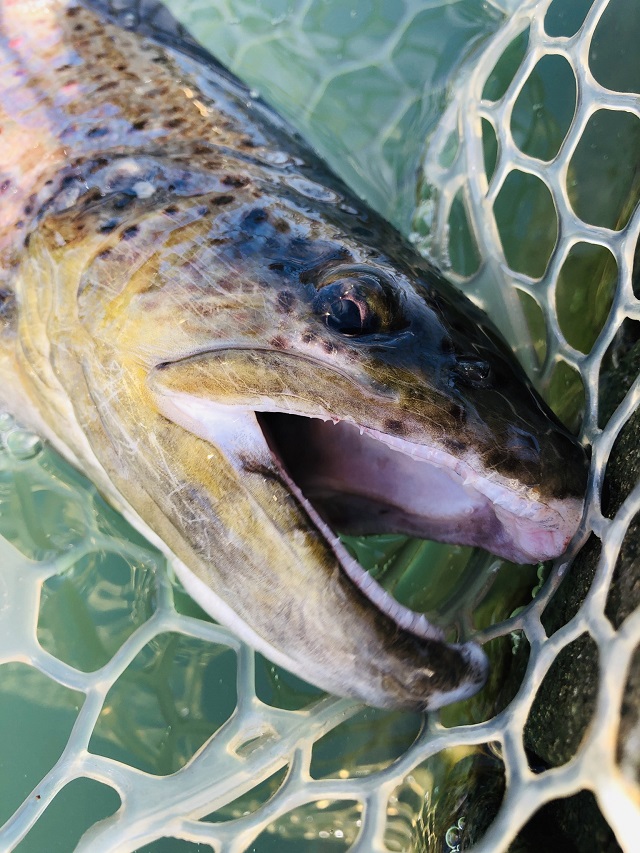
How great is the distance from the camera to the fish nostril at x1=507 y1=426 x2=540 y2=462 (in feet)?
5.20

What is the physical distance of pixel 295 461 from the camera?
2.15 metres

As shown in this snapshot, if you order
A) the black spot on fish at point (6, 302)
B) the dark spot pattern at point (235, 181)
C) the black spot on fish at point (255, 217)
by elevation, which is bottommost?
the black spot on fish at point (6, 302)

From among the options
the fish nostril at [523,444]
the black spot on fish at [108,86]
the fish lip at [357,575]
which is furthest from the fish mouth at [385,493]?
the black spot on fish at [108,86]

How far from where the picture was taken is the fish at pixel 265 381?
1.64 m

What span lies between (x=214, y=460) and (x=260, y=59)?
2.80 m

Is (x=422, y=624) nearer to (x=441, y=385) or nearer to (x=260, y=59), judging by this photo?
(x=441, y=385)

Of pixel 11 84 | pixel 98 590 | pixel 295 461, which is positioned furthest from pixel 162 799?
pixel 11 84

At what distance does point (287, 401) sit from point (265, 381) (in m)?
0.07

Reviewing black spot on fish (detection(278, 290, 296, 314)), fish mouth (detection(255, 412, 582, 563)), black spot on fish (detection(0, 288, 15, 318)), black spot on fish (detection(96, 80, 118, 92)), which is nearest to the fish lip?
fish mouth (detection(255, 412, 582, 563))

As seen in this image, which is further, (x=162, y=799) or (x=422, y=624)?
(x=162, y=799)

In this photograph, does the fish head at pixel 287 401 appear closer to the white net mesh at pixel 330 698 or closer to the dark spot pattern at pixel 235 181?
the dark spot pattern at pixel 235 181

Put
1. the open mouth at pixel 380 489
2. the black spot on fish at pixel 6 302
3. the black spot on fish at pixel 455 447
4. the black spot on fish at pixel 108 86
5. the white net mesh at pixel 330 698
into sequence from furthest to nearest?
the black spot on fish at pixel 108 86 → the black spot on fish at pixel 6 302 → the white net mesh at pixel 330 698 → the open mouth at pixel 380 489 → the black spot on fish at pixel 455 447

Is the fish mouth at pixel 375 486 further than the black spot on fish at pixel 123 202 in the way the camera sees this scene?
→ No

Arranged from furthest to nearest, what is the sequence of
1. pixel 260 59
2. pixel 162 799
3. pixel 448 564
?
pixel 260 59
pixel 448 564
pixel 162 799
